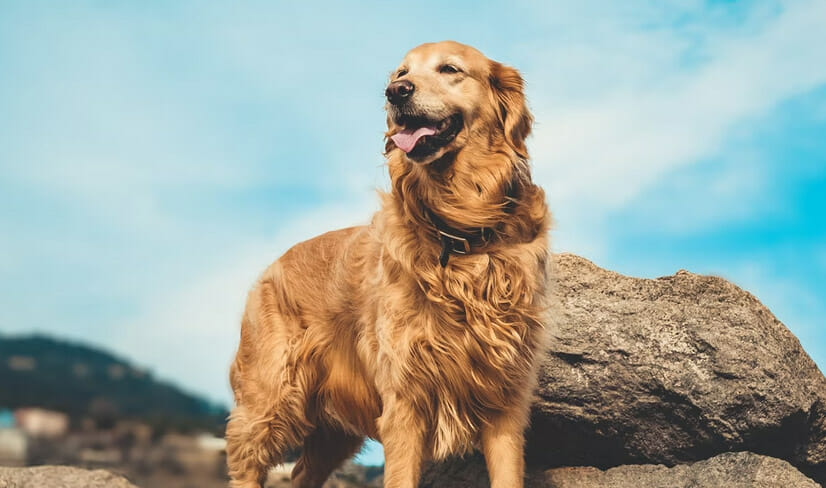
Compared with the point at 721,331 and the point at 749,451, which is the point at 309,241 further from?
the point at 749,451

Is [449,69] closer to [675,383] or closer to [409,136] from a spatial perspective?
[409,136]

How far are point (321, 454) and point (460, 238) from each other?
2212mm

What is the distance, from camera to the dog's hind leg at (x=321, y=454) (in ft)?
18.7

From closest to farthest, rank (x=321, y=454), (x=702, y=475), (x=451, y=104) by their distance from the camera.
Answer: (x=451, y=104), (x=702, y=475), (x=321, y=454)

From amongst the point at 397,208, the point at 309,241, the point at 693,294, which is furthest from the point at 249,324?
the point at 693,294

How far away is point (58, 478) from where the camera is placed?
6.46 meters

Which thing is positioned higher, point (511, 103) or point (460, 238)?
point (511, 103)

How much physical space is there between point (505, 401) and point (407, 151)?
4.67 feet

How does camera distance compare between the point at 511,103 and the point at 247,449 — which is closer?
the point at 511,103

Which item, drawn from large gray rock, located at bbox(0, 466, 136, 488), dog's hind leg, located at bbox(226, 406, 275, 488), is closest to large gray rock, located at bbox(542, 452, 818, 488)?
dog's hind leg, located at bbox(226, 406, 275, 488)

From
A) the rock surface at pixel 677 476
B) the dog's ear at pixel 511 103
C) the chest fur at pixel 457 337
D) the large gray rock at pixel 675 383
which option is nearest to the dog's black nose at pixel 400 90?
the dog's ear at pixel 511 103

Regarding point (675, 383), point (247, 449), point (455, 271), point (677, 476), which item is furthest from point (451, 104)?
point (677, 476)

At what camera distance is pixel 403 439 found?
423cm

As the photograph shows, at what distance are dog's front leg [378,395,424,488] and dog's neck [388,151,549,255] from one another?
0.91 m
